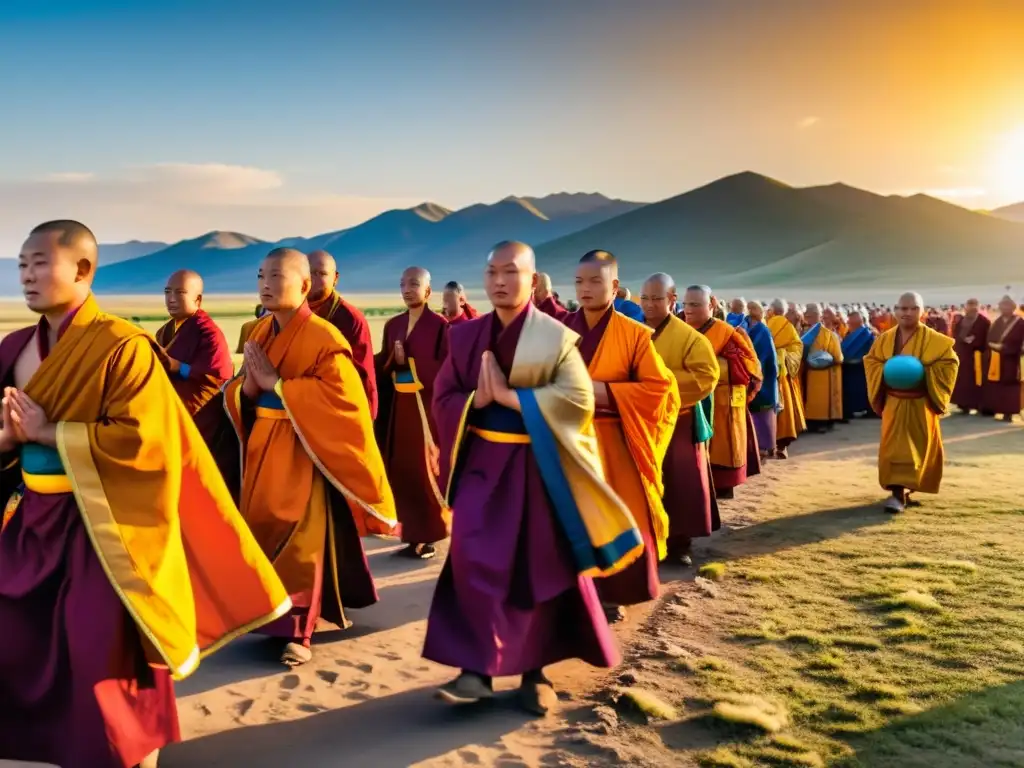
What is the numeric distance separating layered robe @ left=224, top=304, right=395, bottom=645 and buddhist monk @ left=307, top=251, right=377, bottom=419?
75cm

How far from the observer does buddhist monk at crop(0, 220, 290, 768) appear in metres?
3.60

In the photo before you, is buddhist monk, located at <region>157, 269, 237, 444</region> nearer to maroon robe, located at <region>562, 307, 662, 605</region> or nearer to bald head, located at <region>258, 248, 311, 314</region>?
bald head, located at <region>258, 248, 311, 314</region>

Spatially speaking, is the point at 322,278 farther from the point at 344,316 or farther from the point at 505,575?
the point at 505,575

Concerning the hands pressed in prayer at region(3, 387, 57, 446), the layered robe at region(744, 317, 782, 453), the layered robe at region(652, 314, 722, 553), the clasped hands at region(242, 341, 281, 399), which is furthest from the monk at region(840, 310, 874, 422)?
the hands pressed in prayer at region(3, 387, 57, 446)

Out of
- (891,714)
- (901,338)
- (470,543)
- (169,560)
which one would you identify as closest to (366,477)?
(470,543)

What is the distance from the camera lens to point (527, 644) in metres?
4.58

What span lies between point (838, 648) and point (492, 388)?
279 centimetres

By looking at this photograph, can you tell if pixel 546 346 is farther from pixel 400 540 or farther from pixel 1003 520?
pixel 1003 520

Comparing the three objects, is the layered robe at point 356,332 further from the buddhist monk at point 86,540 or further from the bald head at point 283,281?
the buddhist monk at point 86,540

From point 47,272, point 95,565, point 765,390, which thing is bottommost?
point 95,565

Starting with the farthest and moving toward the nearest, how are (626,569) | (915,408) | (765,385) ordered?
(765,385)
(915,408)
(626,569)

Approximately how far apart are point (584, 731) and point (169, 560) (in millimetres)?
2092

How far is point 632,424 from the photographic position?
5777 millimetres

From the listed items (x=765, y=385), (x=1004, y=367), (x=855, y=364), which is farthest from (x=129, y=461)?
(x=1004, y=367)
